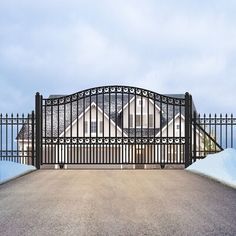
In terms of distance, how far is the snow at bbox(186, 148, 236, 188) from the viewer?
1247 cm

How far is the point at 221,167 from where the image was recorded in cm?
1438

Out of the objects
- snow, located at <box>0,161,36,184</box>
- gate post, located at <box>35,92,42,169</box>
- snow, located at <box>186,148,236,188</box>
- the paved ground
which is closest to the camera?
the paved ground

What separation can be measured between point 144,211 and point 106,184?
14.5 feet

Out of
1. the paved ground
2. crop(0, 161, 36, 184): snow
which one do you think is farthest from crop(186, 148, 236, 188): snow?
crop(0, 161, 36, 184): snow

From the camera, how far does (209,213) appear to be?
24.6ft

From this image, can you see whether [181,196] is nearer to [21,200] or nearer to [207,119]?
[21,200]

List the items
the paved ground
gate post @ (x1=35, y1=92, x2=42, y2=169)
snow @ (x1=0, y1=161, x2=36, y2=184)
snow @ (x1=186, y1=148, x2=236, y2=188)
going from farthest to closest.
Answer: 1. gate post @ (x1=35, y1=92, x2=42, y2=169)
2. snow @ (x1=0, y1=161, x2=36, y2=184)
3. snow @ (x1=186, y1=148, x2=236, y2=188)
4. the paved ground

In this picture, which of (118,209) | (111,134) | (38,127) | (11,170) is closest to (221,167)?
(11,170)

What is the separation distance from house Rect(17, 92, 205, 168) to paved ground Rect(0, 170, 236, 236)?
7118 mm

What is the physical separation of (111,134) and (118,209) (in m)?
26.6

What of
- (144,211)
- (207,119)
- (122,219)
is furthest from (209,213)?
(207,119)

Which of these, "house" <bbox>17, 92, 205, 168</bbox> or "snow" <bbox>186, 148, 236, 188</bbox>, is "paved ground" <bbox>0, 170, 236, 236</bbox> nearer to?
"snow" <bbox>186, 148, 236, 188</bbox>

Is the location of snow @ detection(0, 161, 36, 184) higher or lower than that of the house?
lower

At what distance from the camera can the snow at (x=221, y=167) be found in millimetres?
12468
